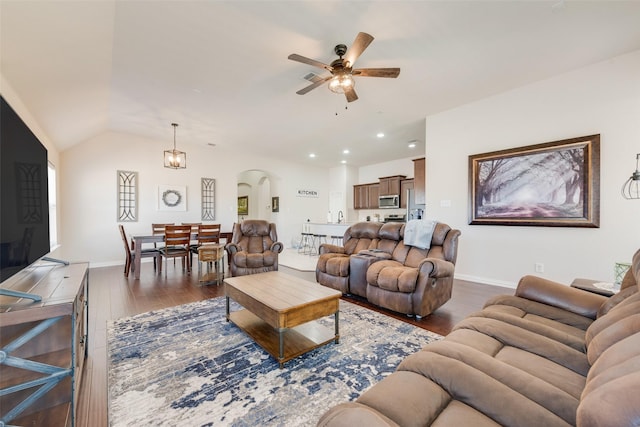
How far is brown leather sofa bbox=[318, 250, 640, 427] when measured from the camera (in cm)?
68

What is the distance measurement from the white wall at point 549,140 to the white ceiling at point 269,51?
0.28m

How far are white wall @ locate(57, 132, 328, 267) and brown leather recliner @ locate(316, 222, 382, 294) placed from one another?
4.29 meters

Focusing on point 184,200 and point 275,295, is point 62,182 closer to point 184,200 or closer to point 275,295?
point 184,200

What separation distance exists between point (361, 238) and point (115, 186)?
5.44 m

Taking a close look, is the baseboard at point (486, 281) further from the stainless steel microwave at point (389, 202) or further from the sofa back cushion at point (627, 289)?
the stainless steel microwave at point (389, 202)

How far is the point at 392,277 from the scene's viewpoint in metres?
2.85

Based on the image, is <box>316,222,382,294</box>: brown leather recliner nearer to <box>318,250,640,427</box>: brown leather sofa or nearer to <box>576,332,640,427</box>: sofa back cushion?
<box>318,250,640,427</box>: brown leather sofa

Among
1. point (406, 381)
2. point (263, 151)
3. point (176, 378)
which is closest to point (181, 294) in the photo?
point (176, 378)

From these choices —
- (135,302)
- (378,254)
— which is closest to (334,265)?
(378,254)

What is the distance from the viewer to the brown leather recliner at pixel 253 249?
4215 mm

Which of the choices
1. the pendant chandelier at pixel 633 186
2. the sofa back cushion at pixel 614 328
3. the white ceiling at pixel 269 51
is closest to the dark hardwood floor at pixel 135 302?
the sofa back cushion at pixel 614 328

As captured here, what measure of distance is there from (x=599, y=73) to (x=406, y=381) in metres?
4.49

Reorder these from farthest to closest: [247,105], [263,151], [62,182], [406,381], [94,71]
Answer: [263,151] < [62,182] < [247,105] < [94,71] < [406,381]

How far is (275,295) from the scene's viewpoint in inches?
86.1
